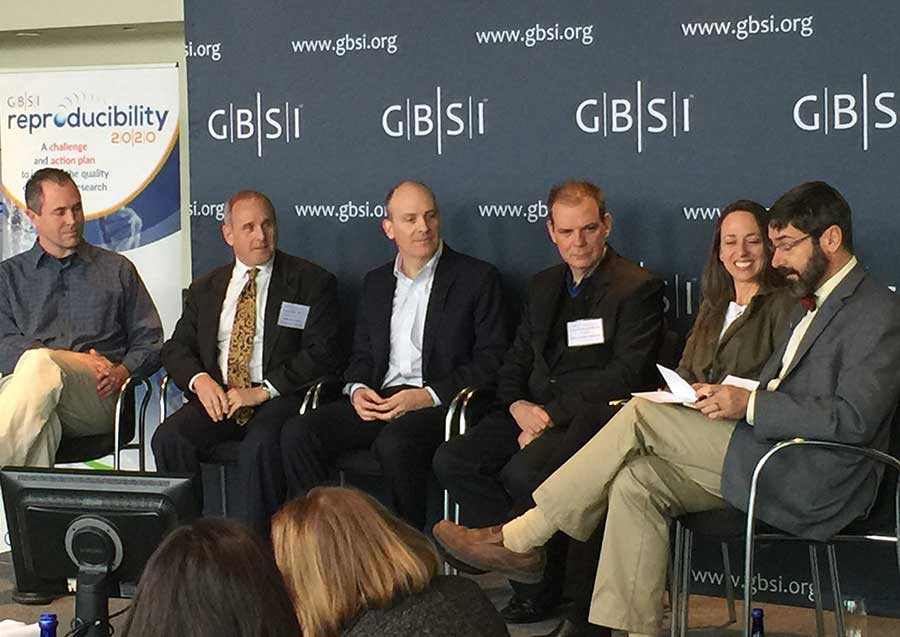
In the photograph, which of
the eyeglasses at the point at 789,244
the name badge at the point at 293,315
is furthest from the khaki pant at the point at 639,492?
the name badge at the point at 293,315

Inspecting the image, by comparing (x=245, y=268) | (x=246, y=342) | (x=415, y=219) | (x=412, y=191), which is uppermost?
(x=412, y=191)

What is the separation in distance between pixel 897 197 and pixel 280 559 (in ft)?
11.3

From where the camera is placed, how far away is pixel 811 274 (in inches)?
171

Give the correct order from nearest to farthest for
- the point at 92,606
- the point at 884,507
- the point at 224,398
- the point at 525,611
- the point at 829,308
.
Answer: the point at 92,606
the point at 884,507
the point at 829,308
the point at 525,611
the point at 224,398

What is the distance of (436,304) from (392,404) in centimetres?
45

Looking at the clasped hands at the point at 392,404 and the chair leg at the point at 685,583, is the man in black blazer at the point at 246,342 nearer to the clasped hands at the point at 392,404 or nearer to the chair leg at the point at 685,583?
the clasped hands at the point at 392,404

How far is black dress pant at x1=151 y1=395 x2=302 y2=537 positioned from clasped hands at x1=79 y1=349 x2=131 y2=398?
14.2 inches

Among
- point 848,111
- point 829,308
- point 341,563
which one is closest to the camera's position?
point 341,563

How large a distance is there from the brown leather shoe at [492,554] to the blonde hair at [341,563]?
2.14m

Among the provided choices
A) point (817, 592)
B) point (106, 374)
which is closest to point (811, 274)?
point (817, 592)

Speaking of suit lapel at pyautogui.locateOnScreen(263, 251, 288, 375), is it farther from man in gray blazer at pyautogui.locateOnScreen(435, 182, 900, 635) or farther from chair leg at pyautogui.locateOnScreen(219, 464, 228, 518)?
man in gray blazer at pyautogui.locateOnScreen(435, 182, 900, 635)

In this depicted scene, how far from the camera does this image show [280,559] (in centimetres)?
237

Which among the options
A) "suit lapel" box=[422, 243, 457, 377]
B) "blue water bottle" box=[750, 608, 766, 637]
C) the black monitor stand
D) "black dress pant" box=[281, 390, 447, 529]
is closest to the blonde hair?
the black monitor stand

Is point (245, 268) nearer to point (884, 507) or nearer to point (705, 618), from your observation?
point (705, 618)
